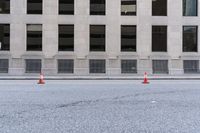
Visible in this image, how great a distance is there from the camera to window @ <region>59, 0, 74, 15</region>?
34.0m

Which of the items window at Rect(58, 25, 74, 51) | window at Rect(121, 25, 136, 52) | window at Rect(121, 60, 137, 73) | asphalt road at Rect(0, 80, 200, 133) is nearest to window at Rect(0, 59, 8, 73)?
window at Rect(58, 25, 74, 51)

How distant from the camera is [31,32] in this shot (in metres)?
Answer: 33.8

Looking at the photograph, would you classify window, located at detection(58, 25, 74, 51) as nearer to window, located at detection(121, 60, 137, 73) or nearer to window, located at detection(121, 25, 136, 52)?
window, located at detection(121, 25, 136, 52)

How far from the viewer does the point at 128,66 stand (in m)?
33.7

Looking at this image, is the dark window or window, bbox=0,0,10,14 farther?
window, bbox=0,0,10,14

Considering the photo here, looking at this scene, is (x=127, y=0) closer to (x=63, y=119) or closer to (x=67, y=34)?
(x=67, y=34)

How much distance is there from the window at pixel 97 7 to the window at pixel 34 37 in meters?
5.21

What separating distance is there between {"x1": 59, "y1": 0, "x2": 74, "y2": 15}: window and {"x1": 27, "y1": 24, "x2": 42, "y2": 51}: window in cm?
262

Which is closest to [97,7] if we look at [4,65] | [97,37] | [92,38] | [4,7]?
[97,37]

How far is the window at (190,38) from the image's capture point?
3472 centimetres

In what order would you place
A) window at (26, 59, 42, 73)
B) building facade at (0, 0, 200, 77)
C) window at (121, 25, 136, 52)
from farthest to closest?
window at (121, 25, 136, 52), building facade at (0, 0, 200, 77), window at (26, 59, 42, 73)

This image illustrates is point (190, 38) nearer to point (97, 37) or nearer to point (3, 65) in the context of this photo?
point (97, 37)

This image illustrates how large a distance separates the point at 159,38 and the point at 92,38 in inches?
255

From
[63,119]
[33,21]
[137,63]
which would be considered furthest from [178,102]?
[33,21]
